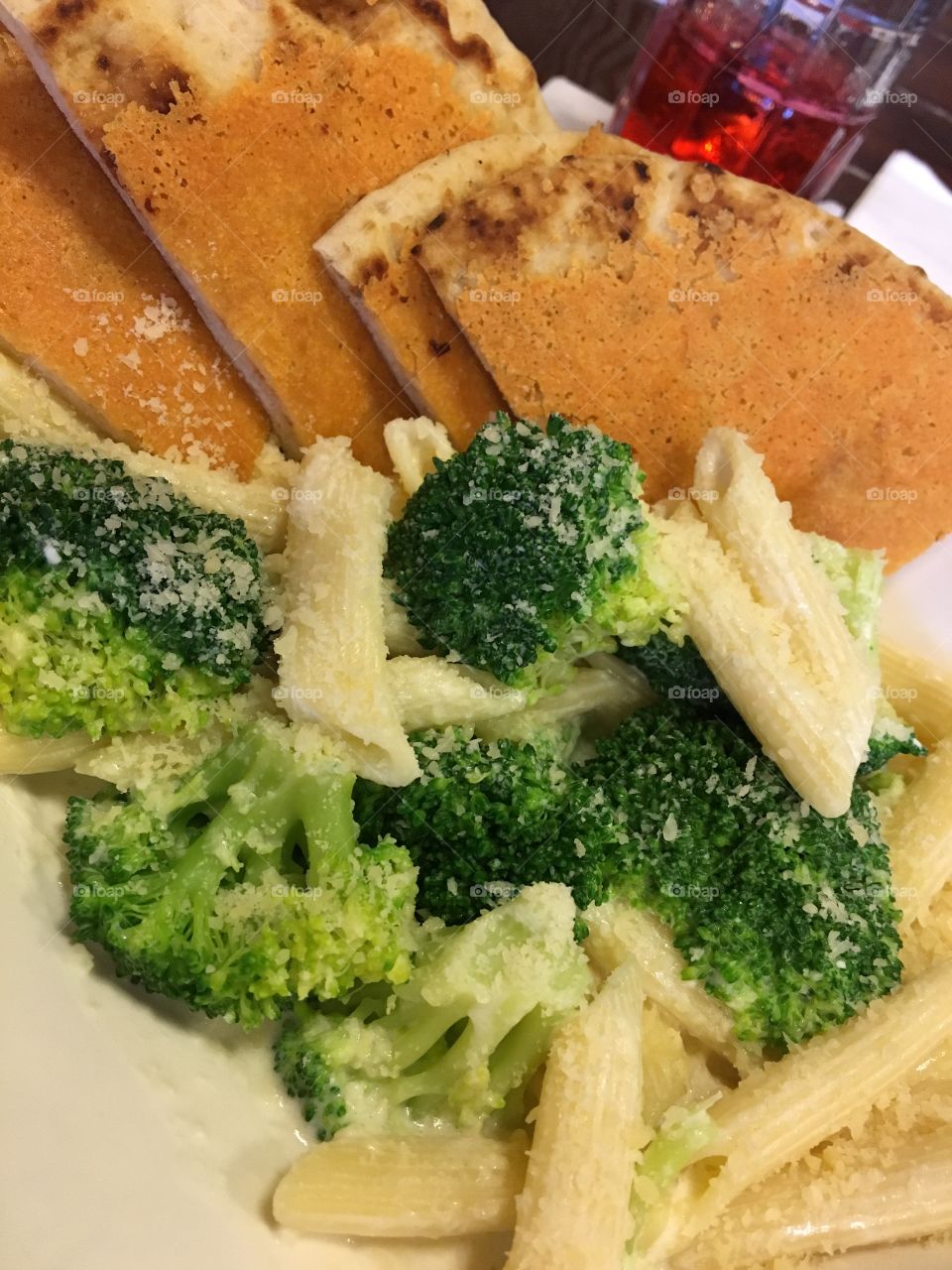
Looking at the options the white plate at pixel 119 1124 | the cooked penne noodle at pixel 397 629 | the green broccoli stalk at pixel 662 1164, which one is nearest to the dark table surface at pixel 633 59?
the cooked penne noodle at pixel 397 629

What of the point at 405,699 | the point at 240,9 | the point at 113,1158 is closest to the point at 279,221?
the point at 240,9

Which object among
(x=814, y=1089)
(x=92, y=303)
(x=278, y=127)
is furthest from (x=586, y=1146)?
(x=278, y=127)

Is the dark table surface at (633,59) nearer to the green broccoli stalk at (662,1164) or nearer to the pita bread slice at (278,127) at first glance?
the pita bread slice at (278,127)

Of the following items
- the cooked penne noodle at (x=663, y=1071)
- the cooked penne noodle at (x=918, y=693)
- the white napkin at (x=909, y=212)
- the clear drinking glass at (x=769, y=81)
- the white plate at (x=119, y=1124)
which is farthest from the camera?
the white napkin at (x=909, y=212)

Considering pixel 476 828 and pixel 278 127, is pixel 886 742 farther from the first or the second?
pixel 278 127

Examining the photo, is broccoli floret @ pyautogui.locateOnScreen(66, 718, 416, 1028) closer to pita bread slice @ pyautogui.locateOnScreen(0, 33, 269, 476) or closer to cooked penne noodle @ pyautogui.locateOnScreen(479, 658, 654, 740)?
cooked penne noodle @ pyautogui.locateOnScreen(479, 658, 654, 740)

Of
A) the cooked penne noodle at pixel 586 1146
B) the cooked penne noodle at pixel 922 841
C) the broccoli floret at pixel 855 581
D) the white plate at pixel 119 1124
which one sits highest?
the broccoli floret at pixel 855 581

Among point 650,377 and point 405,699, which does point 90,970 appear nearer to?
point 405,699

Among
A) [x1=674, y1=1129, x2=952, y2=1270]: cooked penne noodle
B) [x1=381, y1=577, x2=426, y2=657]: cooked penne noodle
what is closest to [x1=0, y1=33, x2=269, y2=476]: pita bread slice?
[x1=381, y1=577, x2=426, y2=657]: cooked penne noodle
